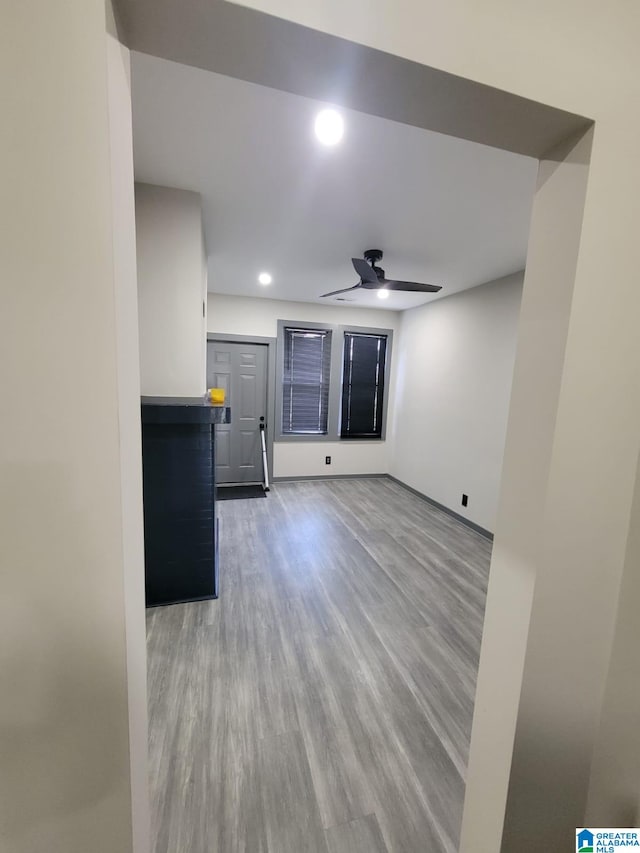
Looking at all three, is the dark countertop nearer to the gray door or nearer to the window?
the gray door

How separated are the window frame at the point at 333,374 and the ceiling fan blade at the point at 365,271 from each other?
2233mm

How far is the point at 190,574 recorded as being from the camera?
2.37 m

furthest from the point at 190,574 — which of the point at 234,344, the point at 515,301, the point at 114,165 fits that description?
the point at 515,301

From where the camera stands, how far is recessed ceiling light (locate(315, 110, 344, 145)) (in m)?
1.35

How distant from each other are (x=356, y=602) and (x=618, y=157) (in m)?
2.48

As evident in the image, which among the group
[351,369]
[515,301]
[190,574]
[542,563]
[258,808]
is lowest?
[258,808]

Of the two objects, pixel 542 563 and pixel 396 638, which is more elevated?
pixel 542 563

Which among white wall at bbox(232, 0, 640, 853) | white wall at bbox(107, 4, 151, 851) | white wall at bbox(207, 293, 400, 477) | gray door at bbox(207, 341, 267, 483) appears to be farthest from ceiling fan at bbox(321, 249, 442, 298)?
gray door at bbox(207, 341, 267, 483)

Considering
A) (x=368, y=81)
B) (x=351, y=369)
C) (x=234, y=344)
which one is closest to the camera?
(x=368, y=81)

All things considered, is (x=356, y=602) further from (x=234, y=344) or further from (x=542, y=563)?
(x=234, y=344)

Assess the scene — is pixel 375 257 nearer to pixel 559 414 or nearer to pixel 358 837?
pixel 559 414

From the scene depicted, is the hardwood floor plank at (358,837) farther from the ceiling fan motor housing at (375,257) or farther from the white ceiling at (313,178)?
the ceiling fan motor housing at (375,257)

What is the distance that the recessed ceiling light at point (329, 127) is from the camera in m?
1.35

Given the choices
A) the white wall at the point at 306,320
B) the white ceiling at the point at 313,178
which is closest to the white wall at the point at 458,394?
the white wall at the point at 306,320
